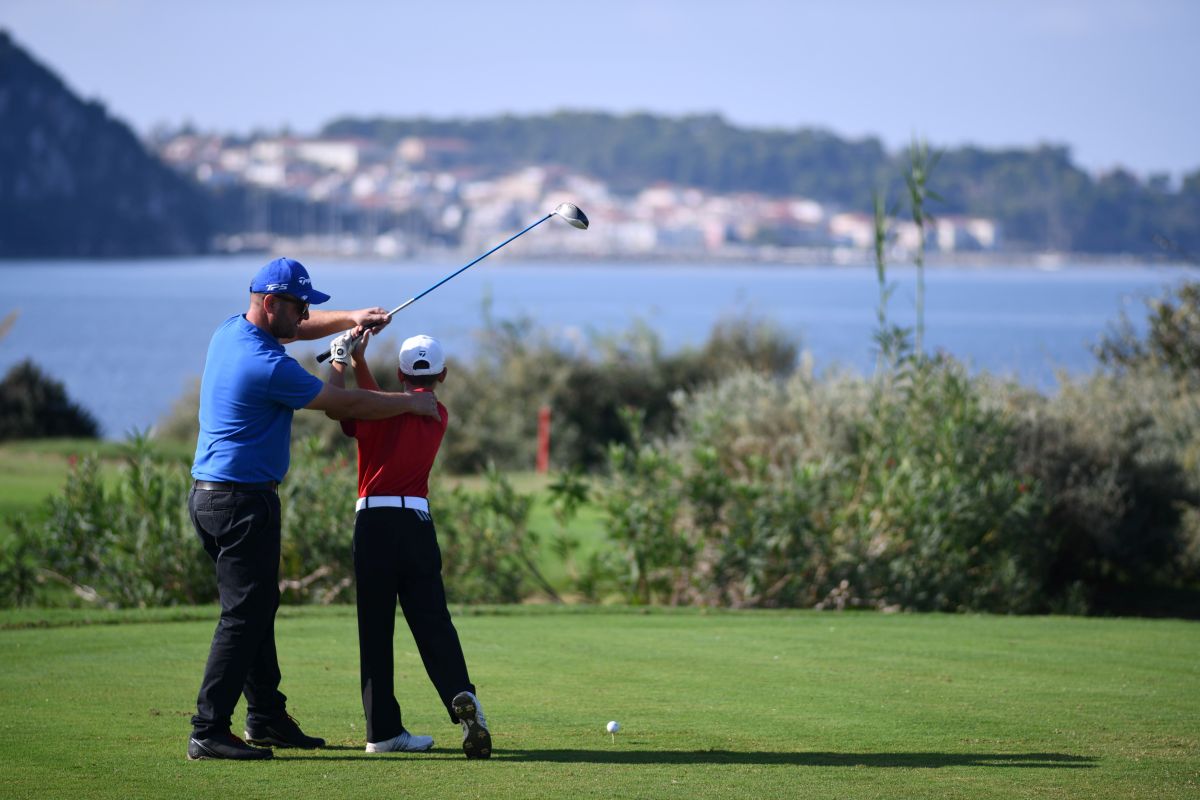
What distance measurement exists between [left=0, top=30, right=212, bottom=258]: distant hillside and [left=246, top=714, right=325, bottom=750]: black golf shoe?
135826 mm

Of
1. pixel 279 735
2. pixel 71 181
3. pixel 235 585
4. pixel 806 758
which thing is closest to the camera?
pixel 235 585

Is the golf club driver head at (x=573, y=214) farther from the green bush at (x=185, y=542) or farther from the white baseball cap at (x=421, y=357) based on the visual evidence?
the green bush at (x=185, y=542)

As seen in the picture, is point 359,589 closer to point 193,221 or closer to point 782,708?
point 782,708

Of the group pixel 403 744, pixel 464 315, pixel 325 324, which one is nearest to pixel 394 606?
pixel 403 744

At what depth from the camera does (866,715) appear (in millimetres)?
7922

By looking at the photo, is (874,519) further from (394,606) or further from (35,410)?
(35,410)

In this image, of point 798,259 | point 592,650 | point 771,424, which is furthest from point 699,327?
point 798,259

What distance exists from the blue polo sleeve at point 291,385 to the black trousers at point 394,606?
0.65 meters

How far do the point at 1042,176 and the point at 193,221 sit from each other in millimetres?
86988

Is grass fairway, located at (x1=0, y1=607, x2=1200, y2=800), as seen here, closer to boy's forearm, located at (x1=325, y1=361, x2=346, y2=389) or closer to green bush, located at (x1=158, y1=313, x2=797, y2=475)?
boy's forearm, located at (x1=325, y1=361, x2=346, y2=389)

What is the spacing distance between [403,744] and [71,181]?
13810cm

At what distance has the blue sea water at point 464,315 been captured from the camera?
37.5 meters

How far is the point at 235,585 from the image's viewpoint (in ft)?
22.3

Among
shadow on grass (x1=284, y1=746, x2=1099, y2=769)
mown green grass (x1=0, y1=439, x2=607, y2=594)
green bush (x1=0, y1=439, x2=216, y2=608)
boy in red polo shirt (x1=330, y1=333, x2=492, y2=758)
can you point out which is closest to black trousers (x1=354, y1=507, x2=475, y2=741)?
boy in red polo shirt (x1=330, y1=333, x2=492, y2=758)
